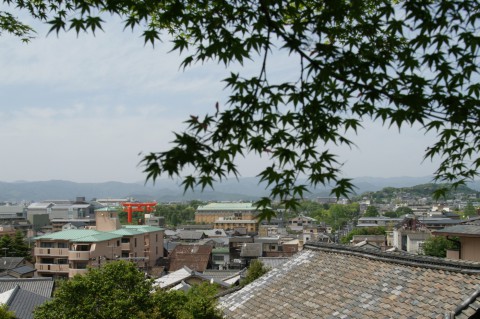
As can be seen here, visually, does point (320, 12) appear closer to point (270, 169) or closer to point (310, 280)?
point (270, 169)

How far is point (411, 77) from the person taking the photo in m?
3.78

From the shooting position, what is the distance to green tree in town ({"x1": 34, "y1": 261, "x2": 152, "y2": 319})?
1206cm

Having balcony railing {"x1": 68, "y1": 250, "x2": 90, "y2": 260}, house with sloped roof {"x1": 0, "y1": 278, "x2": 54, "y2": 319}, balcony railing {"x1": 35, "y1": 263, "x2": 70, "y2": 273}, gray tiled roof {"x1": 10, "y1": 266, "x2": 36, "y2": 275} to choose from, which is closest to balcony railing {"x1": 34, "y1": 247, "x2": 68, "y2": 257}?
balcony railing {"x1": 35, "y1": 263, "x2": 70, "y2": 273}

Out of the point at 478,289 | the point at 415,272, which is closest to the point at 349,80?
the point at 478,289

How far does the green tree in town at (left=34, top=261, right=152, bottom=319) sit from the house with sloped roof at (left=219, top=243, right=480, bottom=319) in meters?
2.47

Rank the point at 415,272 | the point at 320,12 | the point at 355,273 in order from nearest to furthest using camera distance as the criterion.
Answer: the point at 320,12
the point at 415,272
the point at 355,273

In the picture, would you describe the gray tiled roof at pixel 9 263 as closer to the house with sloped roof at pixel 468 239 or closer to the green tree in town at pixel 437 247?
the green tree in town at pixel 437 247

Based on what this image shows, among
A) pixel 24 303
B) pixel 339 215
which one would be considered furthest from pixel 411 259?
pixel 339 215

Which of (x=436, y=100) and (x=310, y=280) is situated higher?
(x=436, y=100)

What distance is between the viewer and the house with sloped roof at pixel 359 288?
297 inches

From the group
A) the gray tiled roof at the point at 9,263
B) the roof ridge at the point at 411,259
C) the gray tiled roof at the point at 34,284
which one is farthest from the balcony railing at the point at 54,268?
the roof ridge at the point at 411,259

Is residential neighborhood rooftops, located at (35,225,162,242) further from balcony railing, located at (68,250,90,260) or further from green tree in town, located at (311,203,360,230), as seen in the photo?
green tree in town, located at (311,203,360,230)

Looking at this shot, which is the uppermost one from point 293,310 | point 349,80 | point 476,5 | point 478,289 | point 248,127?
point 476,5

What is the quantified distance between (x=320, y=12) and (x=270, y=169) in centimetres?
134
